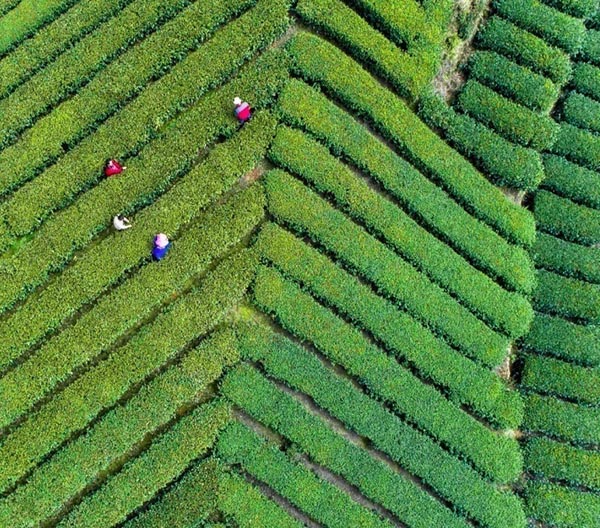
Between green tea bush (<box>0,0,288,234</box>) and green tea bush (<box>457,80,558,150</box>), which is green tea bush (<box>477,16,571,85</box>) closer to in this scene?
green tea bush (<box>457,80,558,150</box>)

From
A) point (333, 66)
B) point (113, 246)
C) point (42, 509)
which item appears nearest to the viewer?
point (42, 509)

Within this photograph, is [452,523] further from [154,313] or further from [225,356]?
[154,313]

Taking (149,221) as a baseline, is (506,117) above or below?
above

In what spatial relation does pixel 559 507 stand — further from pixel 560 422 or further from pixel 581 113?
pixel 581 113

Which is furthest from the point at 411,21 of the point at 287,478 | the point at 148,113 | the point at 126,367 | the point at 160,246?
the point at 287,478

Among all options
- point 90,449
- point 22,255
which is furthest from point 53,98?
point 90,449
